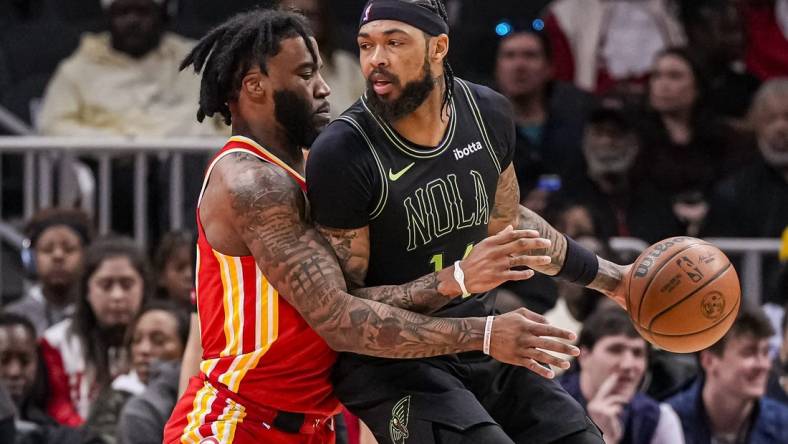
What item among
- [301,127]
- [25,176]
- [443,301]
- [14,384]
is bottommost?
[14,384]

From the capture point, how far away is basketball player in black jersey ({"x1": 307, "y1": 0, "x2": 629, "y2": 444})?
15.4ft

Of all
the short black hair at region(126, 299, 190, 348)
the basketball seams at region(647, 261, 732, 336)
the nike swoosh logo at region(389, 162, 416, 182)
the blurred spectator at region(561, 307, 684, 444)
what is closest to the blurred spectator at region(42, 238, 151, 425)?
the short black hair at region(126, 299, 190, 348)

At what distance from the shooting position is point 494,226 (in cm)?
526

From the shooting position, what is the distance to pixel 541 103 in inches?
364

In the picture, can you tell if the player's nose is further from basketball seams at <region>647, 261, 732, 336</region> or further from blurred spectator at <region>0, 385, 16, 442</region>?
blurred spectator at <region>0, 385, 16, 442</region>

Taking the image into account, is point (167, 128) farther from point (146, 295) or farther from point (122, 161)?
point (146, 295)

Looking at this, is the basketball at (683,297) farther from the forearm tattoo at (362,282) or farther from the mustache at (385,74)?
the mustache at (385,74)

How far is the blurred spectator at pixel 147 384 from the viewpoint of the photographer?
6.86m

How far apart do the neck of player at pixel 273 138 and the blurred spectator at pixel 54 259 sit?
3.45 metres

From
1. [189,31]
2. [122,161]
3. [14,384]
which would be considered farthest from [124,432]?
[189,31]

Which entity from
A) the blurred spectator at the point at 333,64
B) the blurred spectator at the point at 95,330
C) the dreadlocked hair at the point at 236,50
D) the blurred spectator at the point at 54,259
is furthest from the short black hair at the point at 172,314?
the dreadlocked hair at the point at 236,50

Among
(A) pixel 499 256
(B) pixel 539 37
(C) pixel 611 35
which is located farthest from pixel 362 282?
(C) pixel 611 35

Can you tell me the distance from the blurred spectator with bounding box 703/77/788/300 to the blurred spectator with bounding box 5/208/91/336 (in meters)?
3.40

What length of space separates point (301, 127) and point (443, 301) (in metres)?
0.75
